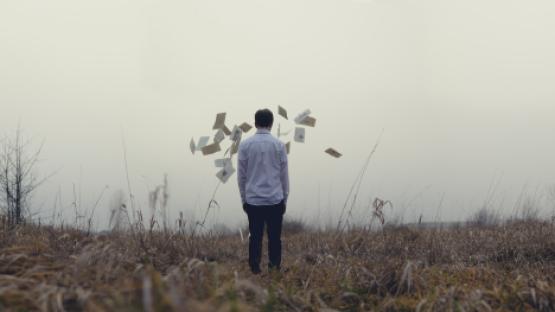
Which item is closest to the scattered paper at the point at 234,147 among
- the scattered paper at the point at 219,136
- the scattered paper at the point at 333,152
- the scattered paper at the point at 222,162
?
the scattered paper at the point at 222,162

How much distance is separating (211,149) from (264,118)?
771 mm

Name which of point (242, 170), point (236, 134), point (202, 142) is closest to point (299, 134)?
point (236, 134)

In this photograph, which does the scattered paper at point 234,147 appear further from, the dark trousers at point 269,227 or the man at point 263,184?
the dark trousers at point 269,227

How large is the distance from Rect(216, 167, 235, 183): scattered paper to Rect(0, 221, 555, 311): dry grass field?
2.55 feet

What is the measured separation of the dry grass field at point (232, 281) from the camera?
8.96ft

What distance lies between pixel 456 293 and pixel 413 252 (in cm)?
330

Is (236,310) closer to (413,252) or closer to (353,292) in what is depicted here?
(353,292)

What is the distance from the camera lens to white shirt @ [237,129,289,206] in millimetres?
6078

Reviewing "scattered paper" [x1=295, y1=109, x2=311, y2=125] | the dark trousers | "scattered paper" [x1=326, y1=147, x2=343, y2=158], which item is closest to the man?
the dark trousers

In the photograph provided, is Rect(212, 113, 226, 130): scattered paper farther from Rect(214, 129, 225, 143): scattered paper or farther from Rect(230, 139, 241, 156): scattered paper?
Rect(230, 139, 241, 156): scattered paper

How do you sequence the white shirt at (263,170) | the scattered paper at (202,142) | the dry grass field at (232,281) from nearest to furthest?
the dry grass field at (232,281) < the white shirt at (263,170) < the scattered paper at (202,142)

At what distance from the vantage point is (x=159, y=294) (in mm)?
1853

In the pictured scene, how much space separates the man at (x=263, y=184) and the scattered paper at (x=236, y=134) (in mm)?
368

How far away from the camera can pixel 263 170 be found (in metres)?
6.09
